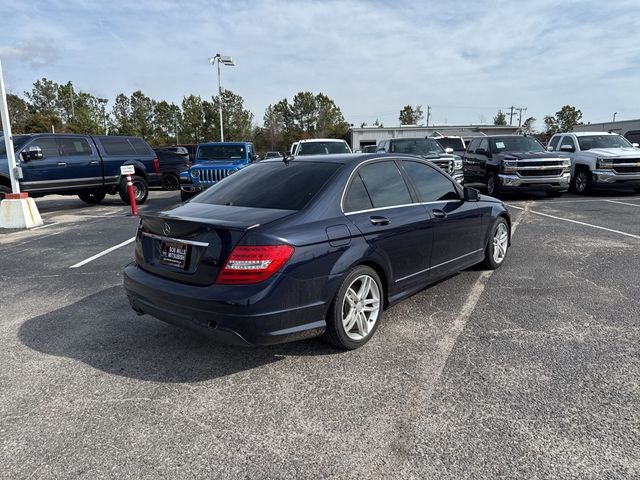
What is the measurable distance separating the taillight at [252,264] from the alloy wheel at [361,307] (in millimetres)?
717

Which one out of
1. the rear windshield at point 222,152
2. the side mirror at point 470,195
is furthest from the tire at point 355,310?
the rear windshield at point 222,152

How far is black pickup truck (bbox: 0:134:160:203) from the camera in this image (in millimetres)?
11562

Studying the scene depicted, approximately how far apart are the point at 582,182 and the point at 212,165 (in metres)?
11.2

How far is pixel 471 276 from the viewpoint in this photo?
575cm

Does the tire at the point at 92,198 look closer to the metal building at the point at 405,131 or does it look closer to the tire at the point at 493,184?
the tire at the point at 493,184

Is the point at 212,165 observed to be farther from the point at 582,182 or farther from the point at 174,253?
the point at 582,182

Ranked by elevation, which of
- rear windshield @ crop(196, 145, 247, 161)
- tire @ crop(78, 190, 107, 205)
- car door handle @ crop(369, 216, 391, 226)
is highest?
rear windshield @ crop(196, 145, 247, 161)

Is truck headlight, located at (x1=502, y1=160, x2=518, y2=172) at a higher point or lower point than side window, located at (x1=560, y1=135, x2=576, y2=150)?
lower

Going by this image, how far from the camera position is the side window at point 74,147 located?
12469 mm

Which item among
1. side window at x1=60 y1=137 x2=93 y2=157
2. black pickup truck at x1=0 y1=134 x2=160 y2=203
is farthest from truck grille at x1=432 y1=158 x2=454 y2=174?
side window at x1=60 y1=137 x2=93 y2=157

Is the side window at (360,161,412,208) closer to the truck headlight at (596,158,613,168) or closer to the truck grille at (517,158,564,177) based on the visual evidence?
the truck grille at (517,158,564,177)

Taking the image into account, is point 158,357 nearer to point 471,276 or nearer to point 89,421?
point 89,421

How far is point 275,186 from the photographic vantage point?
3984 mm

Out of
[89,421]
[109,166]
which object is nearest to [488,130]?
[109,166]
